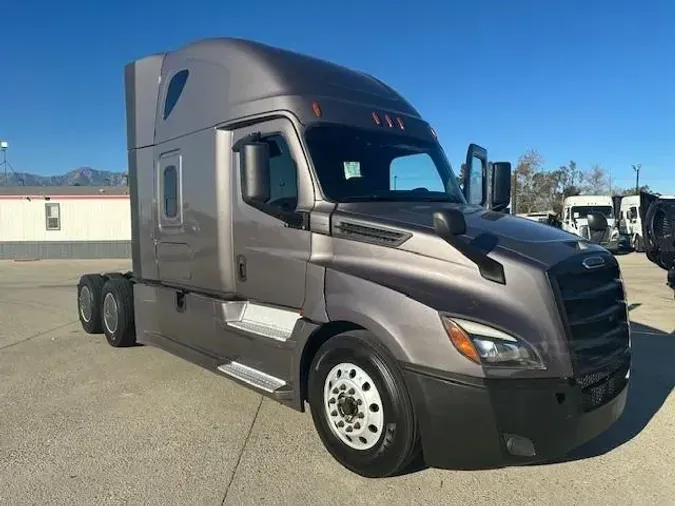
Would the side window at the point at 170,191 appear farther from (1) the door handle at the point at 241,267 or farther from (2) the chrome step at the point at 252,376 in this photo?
(2) the chrome step at the point at 252,376

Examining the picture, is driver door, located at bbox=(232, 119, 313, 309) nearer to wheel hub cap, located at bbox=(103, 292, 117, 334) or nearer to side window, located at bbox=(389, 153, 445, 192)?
side window, located at bbox=(389, 153, 445, 192)

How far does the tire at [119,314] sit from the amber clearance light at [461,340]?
5.14 metres

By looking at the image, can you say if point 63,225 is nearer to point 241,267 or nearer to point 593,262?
point 241,267

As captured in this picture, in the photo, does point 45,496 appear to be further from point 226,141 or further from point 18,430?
point 226,141

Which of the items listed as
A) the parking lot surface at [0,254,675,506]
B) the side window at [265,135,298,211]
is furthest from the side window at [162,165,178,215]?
the parking lot surface at [0,254,675,506]

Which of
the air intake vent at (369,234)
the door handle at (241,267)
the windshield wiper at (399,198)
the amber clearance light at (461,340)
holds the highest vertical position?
the windshield wiper at (399,198)

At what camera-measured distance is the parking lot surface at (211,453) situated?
11.6ft

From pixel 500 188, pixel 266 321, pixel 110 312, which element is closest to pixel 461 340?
pixel 266 321

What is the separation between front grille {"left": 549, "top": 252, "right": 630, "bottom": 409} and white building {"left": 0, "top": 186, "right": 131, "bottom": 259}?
2877 cm

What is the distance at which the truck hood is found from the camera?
3594 millimetres

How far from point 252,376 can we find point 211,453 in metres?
0.70

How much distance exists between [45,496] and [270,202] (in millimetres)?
2416

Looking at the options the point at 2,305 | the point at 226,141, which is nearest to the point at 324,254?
the point at 226,141

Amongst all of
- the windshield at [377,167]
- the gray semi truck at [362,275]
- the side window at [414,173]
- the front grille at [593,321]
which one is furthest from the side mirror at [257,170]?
the front grille at [593,321]
